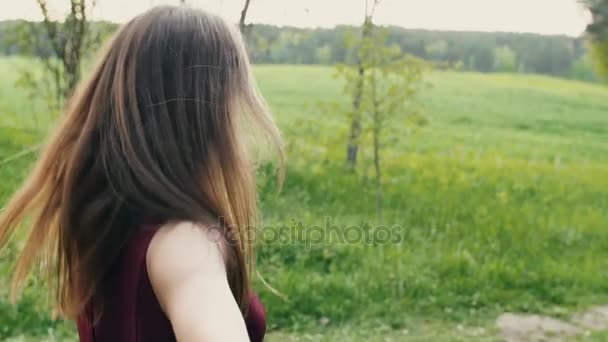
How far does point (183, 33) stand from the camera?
1262 millimetres

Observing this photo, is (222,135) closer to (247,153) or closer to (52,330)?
(247,153)

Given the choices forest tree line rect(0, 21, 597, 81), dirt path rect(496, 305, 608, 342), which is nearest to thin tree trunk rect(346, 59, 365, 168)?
dirt path rect(496, 305, 608, 342)

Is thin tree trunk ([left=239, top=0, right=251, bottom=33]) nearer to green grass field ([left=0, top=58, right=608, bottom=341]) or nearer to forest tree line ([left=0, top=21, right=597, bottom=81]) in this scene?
green grass field ([left=0, top=58, right=608, bottom=341])

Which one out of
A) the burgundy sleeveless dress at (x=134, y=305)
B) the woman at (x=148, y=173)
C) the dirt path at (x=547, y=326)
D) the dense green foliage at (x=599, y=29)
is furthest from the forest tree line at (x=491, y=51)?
the burgundy sleeveless dress at (x=134, y=305)

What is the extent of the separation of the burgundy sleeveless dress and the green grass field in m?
3.09

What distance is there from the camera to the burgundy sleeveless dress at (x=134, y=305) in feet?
3.69

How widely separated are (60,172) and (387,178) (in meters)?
6.38

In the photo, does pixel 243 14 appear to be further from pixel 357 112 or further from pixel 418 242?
pixel 418 242

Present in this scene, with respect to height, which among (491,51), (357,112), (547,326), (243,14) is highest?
(243,14)

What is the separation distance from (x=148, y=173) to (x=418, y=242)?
15.3 feet

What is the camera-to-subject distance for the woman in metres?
1.15

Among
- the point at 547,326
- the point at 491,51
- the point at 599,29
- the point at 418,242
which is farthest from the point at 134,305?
the point at 491,51

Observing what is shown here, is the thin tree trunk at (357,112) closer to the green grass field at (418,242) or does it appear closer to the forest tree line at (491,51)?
the green grass field at (418,242)

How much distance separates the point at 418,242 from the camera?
5672 mm
